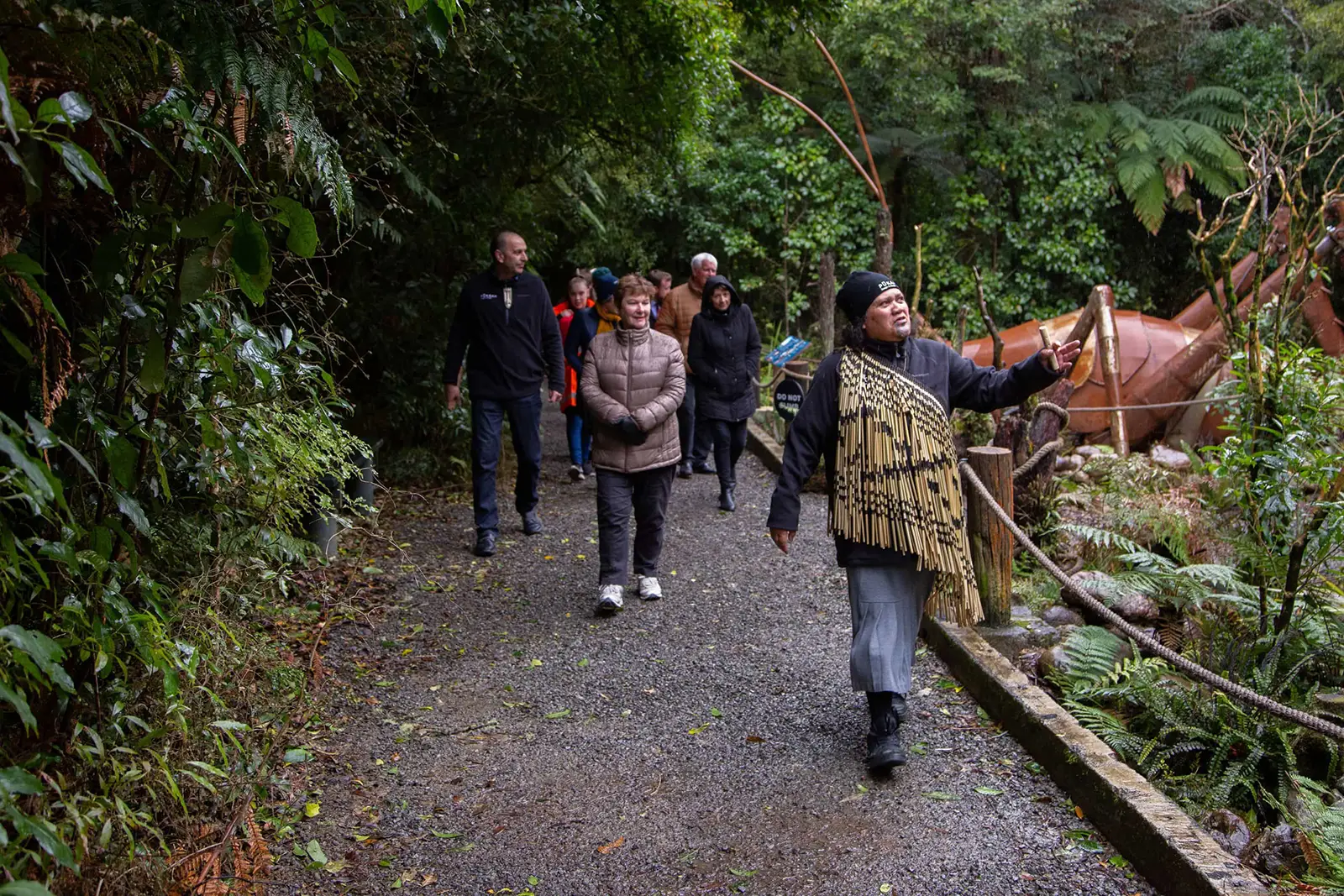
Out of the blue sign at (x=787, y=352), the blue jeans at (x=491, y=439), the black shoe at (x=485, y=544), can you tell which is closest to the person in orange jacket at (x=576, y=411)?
the blue sign at (x=787, y=352)

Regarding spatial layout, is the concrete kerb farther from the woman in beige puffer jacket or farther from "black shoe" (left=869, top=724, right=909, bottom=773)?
the woman in beige puffer jacket

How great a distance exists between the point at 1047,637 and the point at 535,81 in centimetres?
518

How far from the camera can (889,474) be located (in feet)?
14.5

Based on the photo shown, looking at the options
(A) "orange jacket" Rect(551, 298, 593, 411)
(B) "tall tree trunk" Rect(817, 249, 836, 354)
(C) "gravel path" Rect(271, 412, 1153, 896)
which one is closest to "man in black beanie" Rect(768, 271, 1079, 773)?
(C) "gravel path" Rect(271, 412, 1153, 896)

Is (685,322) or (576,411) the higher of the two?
(685,322)

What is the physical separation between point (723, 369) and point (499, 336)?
211 cm

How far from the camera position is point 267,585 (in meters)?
5.27

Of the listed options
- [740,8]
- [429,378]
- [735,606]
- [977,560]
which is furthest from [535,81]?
[977,560]

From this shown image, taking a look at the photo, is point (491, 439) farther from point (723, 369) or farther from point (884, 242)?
point (884, 242)

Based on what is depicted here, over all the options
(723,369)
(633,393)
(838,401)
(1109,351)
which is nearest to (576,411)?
(723,369)

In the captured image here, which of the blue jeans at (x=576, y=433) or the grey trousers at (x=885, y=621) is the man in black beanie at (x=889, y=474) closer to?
the grey trousers at (x=885, y=621)

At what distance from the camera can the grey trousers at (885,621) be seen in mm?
4430

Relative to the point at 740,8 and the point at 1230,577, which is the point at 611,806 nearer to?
the point at 1230,577

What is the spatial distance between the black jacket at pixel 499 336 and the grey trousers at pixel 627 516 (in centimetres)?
136
